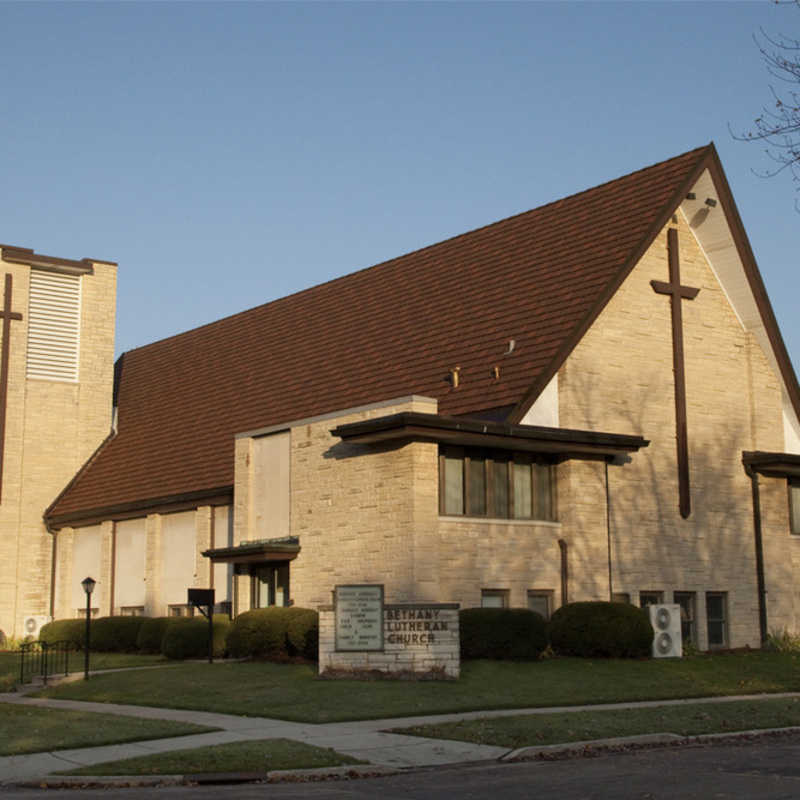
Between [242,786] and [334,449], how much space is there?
15.7 m

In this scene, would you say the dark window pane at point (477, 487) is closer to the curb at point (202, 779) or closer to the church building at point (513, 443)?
the church building at point (513, 443)

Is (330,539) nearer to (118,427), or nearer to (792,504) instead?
(792,504)

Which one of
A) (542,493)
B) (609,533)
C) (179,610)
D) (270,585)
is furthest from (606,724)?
(179,610)

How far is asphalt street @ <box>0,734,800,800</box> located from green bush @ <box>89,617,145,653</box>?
22209mm

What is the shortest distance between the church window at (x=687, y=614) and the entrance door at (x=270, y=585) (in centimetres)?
989

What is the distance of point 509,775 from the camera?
43.4 ft

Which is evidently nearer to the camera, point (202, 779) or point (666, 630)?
point (202, 779)

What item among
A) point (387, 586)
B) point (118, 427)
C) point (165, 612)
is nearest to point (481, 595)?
point (387, 586)

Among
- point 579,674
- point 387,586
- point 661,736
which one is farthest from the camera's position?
point 387,586

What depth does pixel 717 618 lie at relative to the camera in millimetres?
31500

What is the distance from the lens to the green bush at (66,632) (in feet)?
122

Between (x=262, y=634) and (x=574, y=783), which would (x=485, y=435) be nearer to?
(x=262, y=634)

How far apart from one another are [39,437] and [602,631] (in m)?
24.2

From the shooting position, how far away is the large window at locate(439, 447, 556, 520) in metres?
27.7
